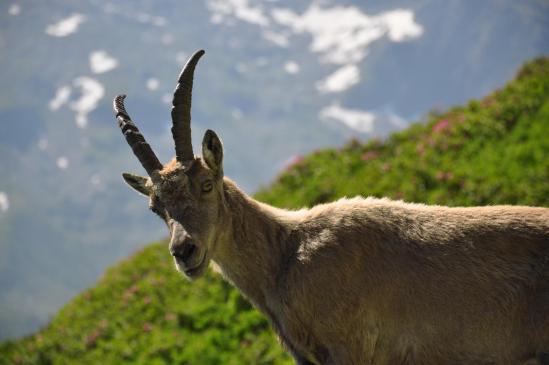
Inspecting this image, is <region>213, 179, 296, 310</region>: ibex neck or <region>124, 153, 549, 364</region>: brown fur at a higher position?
<region>213, 179, 296, 310</region>: ibex neck

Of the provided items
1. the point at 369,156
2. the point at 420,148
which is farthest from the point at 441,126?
the point at 369,156

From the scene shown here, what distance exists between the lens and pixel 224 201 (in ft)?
25.6

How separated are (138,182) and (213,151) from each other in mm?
1534

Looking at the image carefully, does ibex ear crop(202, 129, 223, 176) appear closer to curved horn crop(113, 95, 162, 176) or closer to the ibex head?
the ibex head

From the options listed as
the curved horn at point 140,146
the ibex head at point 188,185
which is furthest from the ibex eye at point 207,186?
the curved horn at point 140,146

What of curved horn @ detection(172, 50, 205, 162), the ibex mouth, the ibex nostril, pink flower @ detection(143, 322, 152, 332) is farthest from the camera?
pink flower @ detection(143, 322, 152, 332)

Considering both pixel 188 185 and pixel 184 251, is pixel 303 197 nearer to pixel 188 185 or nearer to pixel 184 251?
pixel 188 185

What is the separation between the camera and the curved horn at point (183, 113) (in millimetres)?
7520

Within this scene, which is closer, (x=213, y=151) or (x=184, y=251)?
(x=184, y=251)

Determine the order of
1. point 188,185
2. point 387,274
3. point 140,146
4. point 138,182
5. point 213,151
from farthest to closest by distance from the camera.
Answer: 1. point 138,182
2. point 140,146
3. point 213,151
4. point 188,185
5. point 387,274

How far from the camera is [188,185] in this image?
7434mm

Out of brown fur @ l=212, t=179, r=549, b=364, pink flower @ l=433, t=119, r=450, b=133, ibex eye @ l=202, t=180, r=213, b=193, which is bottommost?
brown fur @ l=212, t=179, r=549, b=364

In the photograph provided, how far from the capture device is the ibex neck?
7605mm

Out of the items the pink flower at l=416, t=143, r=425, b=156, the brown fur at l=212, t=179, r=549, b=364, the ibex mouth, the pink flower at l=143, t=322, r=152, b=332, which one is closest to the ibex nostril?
the ibex mouth
